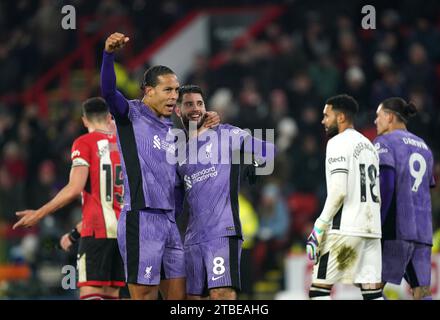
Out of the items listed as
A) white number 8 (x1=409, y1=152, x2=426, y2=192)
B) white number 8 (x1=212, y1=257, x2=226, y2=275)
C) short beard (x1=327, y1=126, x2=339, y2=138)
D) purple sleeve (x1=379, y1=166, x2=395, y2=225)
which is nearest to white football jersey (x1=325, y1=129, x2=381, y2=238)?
short beard (x1=327, y1=126, x2=339, y2=138)

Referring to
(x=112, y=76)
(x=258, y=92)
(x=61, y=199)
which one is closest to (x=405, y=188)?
(x=61, y=199)

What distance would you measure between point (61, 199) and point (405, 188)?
11.0 feet

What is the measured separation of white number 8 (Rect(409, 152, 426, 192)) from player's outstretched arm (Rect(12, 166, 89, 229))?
3.22m

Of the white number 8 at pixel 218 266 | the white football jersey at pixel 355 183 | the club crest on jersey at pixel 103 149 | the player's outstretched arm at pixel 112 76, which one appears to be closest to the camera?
the player's outstretched arm at pixel 112 76

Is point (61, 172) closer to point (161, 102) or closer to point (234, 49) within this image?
point (234, 49)

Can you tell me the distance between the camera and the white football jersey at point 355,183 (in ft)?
33.1

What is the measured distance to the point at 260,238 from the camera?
17.0m

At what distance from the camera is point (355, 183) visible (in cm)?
1015

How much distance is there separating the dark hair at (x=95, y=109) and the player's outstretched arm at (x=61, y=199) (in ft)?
2.03

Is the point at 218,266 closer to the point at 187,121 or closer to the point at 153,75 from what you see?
the point at 187,121

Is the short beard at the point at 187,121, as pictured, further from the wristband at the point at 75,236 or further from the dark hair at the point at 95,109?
the wristband at the point at 75,236

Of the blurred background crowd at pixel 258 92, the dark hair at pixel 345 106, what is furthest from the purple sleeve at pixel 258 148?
the blurred background crowd at pixel 258 92

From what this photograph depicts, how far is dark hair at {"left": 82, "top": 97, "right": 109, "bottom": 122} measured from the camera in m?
11.1
